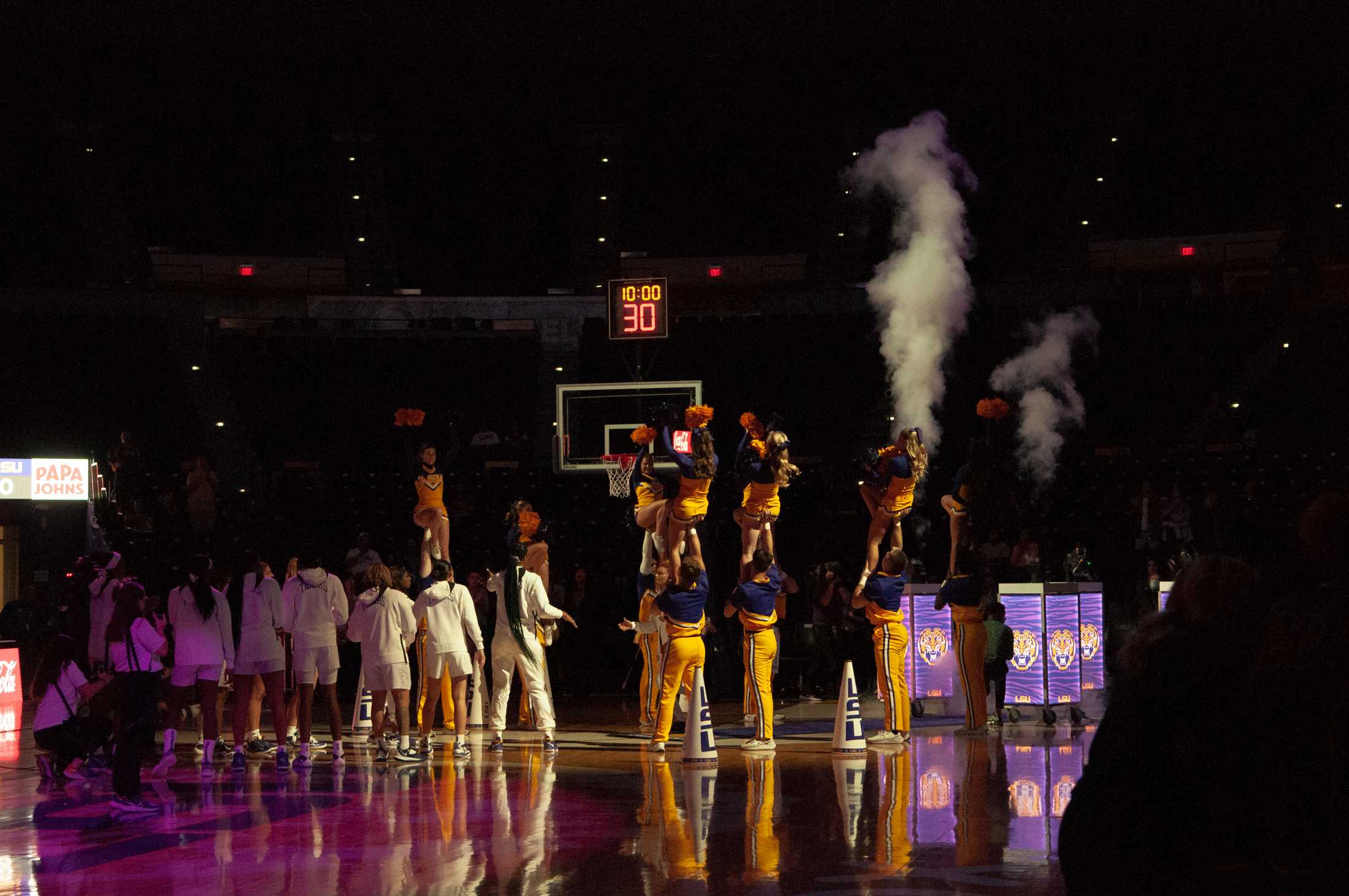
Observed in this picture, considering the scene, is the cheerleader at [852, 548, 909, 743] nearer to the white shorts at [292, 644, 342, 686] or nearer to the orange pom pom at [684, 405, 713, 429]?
the orange pom pom at [684, 405, 713, 429]

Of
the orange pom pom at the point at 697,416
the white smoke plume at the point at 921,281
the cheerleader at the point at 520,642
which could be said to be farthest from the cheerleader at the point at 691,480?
the white smoke plume at the point at 921,281

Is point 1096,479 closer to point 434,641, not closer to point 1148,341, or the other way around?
point 1148,341

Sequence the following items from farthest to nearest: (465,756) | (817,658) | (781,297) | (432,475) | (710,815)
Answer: (781,297)
(817,658)
(432,475)
(465,756)
(710,815)

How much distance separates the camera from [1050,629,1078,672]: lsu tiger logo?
13719mm

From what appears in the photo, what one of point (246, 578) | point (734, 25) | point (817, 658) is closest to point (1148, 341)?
point (734, 25)

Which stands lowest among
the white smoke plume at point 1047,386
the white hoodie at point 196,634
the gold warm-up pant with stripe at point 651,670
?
the gold warm-up pant with stripe at point 651,670

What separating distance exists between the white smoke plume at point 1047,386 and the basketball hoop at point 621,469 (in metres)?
8.16

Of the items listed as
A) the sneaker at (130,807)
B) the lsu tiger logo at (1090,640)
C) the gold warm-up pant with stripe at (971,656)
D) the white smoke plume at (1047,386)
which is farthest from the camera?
the white smoke plume at (1047,386)

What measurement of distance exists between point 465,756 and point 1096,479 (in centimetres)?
1271

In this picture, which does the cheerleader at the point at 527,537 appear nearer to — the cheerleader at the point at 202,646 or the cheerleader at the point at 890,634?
the cheerleader at the point at 202,646

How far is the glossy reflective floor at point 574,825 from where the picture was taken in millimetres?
6848

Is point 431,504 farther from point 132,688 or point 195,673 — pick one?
point 132,688

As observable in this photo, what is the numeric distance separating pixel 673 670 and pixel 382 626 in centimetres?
249

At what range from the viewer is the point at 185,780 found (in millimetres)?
11117
